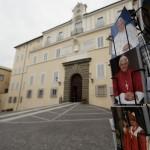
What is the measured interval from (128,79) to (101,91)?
12.3 m

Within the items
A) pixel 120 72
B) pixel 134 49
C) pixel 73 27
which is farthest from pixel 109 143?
pixel 73 27

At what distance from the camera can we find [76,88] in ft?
54.5

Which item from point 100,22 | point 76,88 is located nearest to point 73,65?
point 76,88

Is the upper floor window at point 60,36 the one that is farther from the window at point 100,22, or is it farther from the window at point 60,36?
the window at point 100,22

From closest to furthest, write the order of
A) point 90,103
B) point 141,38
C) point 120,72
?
1. point 141,38
2. point 120,72
3. point 90,103

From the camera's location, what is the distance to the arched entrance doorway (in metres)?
16.1

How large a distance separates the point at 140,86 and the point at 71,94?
14815 millimetres

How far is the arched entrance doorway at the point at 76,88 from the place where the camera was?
1608cm

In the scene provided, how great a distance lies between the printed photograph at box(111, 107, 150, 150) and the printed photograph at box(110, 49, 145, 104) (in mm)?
123

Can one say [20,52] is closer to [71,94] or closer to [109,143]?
[71,94]

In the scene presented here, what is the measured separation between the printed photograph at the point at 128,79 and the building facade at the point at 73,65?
11479 millimetres

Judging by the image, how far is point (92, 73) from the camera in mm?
15172

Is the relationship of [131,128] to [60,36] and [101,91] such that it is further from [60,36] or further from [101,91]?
[60,36]

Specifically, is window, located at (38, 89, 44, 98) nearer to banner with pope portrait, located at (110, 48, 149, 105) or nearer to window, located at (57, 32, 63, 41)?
window, located at (57, 32, 63, 41)
